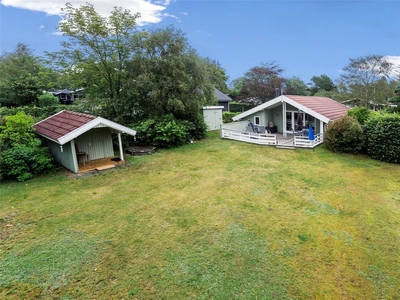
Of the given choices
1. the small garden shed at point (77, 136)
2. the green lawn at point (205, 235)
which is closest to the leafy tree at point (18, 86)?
the small garden shed at point (77, 136)

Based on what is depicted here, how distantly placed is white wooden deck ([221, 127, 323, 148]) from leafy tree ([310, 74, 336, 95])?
42.7 meters

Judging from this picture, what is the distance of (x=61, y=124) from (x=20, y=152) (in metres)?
2.01

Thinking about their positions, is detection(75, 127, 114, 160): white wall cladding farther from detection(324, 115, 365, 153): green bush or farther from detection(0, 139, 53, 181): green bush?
detection(324, 115, 365, 153): green bush

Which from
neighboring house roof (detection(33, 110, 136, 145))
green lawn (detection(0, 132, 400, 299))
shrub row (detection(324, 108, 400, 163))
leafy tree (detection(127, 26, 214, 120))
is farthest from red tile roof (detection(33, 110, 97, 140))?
shrub row (detection(324, 108, 400, 163))

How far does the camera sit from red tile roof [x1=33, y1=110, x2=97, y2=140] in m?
9.45

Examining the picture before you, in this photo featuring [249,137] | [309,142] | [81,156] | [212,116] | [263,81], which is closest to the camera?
[81,156]

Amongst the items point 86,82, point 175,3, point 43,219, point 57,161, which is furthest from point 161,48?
point 43,219

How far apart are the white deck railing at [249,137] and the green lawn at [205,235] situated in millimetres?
4354

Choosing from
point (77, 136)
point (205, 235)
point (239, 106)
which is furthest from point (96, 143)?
point (239, 106)

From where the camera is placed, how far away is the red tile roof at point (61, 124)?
31.0ft

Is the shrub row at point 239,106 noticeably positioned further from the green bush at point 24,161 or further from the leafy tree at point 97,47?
the green bush at point 24,161

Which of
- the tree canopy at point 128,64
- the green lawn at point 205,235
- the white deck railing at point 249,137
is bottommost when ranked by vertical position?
the green lawn at point 205,235

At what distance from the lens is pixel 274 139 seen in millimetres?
13500

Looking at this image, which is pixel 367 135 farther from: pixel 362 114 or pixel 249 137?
pixel 249 137
